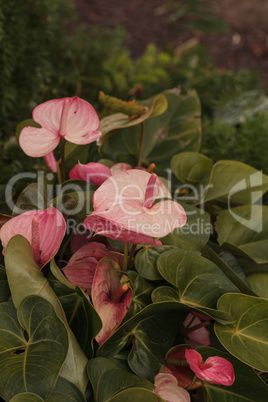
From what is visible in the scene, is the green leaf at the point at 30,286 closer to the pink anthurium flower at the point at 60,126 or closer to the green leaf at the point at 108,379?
the green leaf at the point at 108,379

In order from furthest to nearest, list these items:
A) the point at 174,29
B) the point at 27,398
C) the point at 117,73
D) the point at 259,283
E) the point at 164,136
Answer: the point at 174,29
the point at 117,73
the point at 164,136
the point at 259,283
the point at 27,398

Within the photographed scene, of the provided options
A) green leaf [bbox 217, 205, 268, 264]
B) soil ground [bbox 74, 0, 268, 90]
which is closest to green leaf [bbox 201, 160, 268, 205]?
green leaf [bbox 217, 205, 268, 264]

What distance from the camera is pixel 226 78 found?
141 centimetres

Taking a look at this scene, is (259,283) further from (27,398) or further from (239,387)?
(27,398)

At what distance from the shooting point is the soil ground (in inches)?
83.6

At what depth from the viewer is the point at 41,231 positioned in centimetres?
52

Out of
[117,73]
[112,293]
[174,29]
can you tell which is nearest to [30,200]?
[112,293]

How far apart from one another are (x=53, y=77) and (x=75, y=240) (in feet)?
2.57

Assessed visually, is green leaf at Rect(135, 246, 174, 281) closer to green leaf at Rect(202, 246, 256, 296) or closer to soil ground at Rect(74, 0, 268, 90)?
green leaf at Rect(202, 246, 256, 296)

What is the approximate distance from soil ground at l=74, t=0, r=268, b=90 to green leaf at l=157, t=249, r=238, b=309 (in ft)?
5.55

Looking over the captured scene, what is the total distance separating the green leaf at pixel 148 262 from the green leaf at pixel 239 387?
11cm

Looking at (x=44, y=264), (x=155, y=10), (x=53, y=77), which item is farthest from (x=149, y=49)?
(x=44, y=264)

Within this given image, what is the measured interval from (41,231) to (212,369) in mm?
268

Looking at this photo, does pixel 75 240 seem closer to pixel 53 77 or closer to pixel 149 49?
pixel 53 77
